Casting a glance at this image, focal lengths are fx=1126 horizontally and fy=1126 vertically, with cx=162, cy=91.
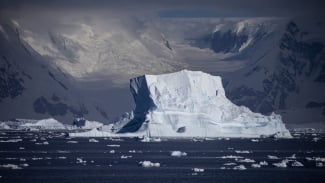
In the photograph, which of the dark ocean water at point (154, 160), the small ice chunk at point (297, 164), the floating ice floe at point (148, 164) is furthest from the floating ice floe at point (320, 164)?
the floating ice floe at point (148, 164)

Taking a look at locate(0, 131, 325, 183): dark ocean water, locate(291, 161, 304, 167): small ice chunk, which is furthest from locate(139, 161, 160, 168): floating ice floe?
locate(291, 161, 304, 167): small ice chunk

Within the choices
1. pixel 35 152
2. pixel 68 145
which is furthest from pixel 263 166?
pixel 68 145

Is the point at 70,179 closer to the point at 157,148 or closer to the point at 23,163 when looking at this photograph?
the point at 23,163

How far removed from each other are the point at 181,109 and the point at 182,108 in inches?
8.2

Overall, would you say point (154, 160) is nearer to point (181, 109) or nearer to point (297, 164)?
point (297, 164)

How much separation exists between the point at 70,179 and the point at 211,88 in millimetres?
59730

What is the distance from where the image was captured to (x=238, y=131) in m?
141

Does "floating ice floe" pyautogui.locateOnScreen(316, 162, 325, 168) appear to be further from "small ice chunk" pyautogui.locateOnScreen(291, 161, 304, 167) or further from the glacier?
the glacier

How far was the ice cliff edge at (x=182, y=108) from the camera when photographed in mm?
130625

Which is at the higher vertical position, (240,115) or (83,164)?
(240,115)

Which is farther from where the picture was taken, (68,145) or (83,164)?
(68,145)

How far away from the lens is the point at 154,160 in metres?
97.5

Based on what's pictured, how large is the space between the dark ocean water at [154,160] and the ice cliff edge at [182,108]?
6.98 ft

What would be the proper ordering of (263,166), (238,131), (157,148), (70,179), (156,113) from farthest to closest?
(238,131)
(156,113)
(157,148)
(263,166)
(70,179)
